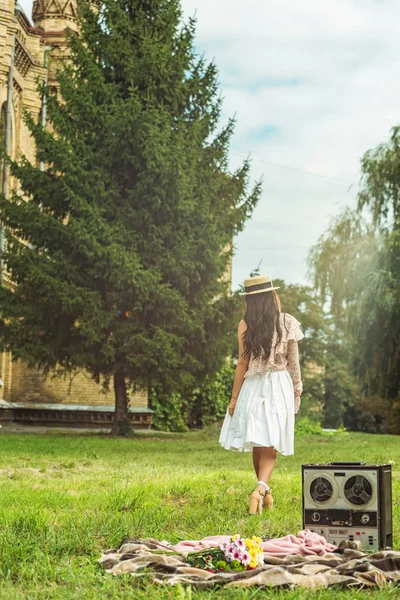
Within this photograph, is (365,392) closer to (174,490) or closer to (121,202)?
(121,202)

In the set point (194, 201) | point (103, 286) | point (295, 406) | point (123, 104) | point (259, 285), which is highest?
point (123, 104)

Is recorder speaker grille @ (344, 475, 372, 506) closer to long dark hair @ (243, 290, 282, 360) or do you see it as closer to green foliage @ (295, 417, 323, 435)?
long dark hair @ (243, 290, 282, 360)

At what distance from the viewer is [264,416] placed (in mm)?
8289

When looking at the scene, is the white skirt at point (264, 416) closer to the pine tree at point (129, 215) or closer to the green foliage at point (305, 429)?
the pine tree at point (129, 215)

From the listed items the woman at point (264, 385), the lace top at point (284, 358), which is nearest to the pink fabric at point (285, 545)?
the woman at point (264, 385)

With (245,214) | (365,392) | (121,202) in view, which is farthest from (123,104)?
(365,392)

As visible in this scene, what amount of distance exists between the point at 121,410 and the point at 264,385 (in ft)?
49.5

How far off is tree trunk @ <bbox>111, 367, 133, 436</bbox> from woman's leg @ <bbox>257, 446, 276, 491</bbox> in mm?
14441

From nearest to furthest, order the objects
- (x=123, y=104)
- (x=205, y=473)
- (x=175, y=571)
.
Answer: (x=175, y=571), (x=205, y=473), (x=123, y=104)

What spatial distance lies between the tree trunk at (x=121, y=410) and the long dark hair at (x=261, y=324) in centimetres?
1430

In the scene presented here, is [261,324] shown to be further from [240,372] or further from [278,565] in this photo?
[278,565]

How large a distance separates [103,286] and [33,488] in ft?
41.7

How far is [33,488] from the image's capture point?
920 cm

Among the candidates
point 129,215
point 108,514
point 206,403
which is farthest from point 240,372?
point 206,403
